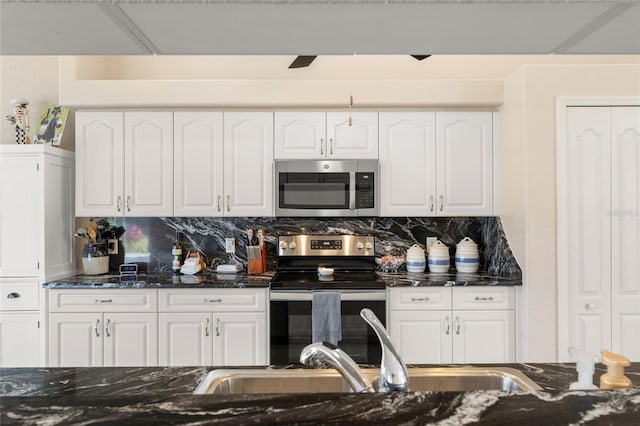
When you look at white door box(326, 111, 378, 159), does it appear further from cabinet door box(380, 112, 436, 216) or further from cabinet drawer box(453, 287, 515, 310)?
cabinet drawer box(453, 287, 515, 310)

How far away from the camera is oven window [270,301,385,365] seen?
10.1 feet

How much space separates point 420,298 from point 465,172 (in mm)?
1040

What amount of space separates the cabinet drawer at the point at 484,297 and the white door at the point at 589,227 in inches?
14.9

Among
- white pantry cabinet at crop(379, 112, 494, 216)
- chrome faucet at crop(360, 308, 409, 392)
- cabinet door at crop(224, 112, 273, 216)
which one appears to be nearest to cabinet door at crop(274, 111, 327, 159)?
cabinet door at crop(224, 112, 273, 216)

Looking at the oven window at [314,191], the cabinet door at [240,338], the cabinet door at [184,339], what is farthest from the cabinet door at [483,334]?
the cabinet door at [184,339]

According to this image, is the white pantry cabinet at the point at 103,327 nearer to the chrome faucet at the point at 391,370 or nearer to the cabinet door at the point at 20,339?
the cabinet door at the point at 20,339

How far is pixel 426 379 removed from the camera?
1.34 m

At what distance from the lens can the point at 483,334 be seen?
3.15 m

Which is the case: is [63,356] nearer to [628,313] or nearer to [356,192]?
[356,192]

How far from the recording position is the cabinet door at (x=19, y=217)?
3.09m

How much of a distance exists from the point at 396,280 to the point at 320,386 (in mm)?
1997

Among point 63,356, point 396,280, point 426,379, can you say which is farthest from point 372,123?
point 63,356

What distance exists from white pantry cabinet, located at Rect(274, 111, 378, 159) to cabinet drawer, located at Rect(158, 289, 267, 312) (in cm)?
111
